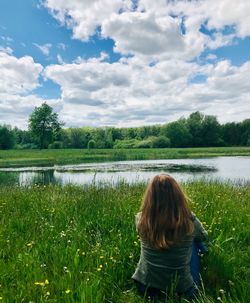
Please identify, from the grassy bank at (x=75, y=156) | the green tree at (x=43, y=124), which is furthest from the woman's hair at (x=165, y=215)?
the green tree at (x=43, y=124)

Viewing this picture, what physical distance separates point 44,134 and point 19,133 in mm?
35195

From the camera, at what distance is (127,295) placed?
3617mm

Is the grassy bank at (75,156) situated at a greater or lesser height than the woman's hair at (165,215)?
lesser

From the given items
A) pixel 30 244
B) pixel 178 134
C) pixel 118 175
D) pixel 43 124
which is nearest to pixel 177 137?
pixel 178 134

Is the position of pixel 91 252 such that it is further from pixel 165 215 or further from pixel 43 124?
pixel 43 124

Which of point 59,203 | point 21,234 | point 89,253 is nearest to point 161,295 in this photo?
point 89,253

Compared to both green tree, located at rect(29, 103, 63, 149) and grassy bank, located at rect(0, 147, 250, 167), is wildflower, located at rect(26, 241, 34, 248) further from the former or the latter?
green tree, located at rect(29, 103, 63, 149)

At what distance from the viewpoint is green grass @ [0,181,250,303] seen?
3.38 meters

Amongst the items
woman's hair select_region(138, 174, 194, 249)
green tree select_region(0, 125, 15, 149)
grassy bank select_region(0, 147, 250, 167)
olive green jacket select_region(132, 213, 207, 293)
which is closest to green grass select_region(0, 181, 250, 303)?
olive green jacket select_region(132, 213, 207, 293)

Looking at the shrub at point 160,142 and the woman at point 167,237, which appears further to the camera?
the shrub at point 160,142

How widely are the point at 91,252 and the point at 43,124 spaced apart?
216 ft

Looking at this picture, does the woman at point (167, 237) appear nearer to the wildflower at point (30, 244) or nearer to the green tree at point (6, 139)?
the wildflower at point (30, 244)

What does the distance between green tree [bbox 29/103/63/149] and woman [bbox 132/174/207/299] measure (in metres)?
65.8

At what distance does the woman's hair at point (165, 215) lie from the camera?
10.9 ft
